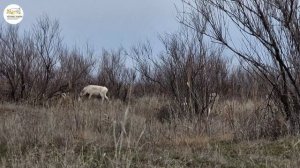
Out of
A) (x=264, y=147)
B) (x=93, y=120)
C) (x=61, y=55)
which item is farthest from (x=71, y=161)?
(x=61, y=55)

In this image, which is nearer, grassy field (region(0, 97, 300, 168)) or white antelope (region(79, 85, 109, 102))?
grassy field (region(0, 97, 300, 168))

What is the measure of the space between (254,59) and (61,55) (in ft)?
48.2

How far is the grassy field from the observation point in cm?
529

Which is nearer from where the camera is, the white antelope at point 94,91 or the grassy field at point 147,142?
the grassy field at point 147,142

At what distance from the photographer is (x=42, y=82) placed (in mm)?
18141

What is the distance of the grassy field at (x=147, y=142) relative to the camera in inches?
208

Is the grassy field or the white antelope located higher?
the white antelope

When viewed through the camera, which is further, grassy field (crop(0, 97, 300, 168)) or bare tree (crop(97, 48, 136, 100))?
bare tree (crop(97, 48, 136, 100))

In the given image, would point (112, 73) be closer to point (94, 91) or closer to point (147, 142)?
point (94, 91)

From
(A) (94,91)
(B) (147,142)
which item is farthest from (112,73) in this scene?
(B) (147,142)

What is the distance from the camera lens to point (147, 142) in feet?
→ 22.3

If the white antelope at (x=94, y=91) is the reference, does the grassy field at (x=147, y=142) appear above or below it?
below

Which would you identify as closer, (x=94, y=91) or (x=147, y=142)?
(x=147, y=142)

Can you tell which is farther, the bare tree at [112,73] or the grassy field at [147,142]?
the bare tree at [112,73]
